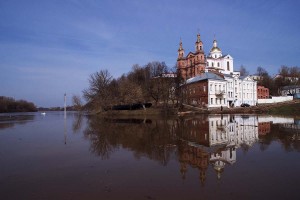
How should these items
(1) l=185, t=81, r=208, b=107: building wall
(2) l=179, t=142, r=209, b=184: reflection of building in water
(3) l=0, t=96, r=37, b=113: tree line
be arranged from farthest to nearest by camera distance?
(3) l=0, t=96, r=37, b=113: tree line < (1) l=185, t=81, r=208, b=107: building wall < (2) l=179, t=142, r=209, b=184: reflection of building in water

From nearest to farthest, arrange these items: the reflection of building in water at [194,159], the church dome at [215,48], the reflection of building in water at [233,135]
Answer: the reflection of building in water at [194,159], the reflection of building in water at [233,135], the church dome at [215,48]

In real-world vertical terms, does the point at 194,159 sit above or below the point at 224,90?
below

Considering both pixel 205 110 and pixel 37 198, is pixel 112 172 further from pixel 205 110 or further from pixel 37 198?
pixel 205 110

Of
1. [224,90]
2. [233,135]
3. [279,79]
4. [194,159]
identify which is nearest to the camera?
[194,159]

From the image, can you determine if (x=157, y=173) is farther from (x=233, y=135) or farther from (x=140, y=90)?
(x=140, y=90)

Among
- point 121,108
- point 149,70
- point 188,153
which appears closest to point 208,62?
point 149,70

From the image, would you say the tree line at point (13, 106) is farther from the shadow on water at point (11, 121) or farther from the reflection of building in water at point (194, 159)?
the reflection of building in water at point (194, 159)

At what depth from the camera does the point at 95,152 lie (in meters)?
13.2

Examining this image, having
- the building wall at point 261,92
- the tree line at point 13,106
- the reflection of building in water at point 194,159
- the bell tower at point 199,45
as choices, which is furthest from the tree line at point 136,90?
the tree line at point 13,106

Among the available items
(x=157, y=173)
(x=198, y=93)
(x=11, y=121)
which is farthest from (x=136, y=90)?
(x=157, y=173)

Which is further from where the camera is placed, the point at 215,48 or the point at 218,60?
the point at 215,48

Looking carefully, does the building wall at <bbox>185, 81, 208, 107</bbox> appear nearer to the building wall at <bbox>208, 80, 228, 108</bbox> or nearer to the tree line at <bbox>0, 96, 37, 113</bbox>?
the building wall at <bbox>208, 80, 228, 108</bbox>

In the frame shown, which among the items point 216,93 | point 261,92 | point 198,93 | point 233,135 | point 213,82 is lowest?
point 233,135

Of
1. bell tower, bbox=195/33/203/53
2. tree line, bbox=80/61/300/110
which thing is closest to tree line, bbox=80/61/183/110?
tree line, bbox=80/61/300/110
